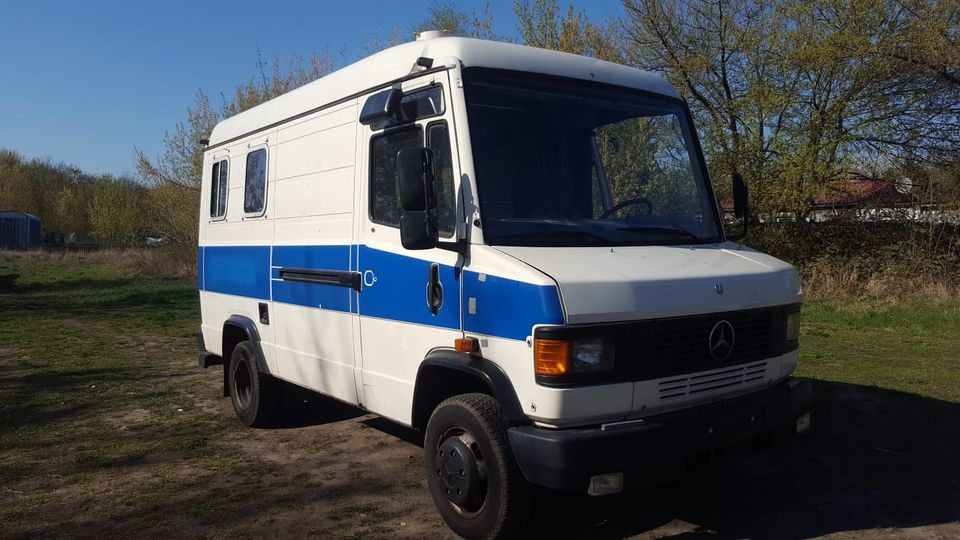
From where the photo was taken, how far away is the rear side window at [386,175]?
195 inches

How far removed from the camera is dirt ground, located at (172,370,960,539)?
15.2 ft

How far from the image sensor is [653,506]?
5.00 metres

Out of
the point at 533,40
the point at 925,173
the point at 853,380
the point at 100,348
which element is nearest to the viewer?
the point at 853,380

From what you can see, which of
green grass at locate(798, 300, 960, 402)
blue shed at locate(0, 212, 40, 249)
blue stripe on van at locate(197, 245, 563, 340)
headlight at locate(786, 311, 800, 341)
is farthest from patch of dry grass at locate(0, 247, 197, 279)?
headlight at locate(786, 311, 800, 341)

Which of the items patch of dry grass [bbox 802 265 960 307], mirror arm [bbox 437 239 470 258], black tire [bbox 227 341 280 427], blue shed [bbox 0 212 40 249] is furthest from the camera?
blue shed [bbox 0 212 40 249]

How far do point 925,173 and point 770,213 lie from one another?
3380 millimetres

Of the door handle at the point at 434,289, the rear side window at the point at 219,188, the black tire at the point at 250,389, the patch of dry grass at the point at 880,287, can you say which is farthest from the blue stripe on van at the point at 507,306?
the patch of dry grass at the point at 880,287

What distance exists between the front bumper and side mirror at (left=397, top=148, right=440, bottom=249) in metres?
1.19

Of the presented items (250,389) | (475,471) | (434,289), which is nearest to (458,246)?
(434,289)

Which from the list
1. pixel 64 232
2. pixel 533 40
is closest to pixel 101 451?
pixel 533 40

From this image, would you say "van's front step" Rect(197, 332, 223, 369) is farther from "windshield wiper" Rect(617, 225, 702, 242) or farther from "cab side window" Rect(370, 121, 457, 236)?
"windshield wiper" Rect(617, 225, 702, 242)

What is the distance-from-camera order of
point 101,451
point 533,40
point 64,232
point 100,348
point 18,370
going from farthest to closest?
point 64,232 < point 533,40 < point 100,348 < point 18,370 < point 101,451

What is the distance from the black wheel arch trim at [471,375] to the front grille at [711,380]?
803 millimetres

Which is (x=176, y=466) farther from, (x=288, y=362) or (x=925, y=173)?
(x=925, y=173)
